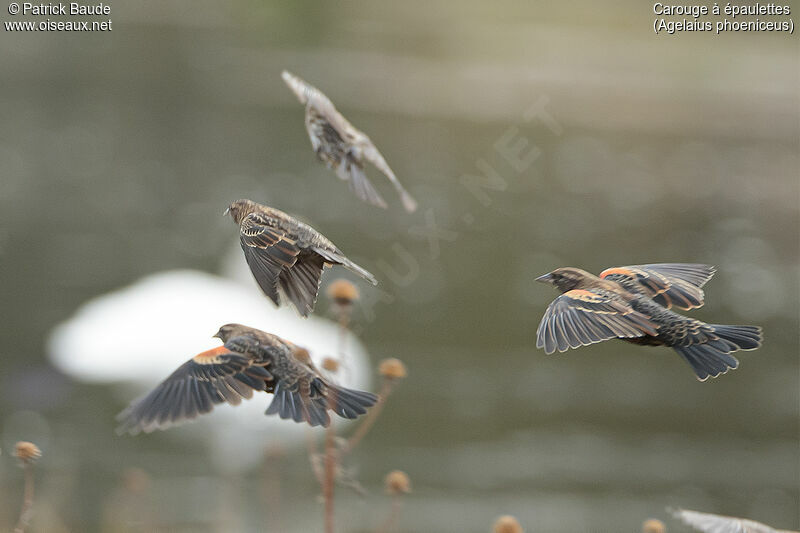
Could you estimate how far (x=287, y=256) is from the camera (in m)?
3.26

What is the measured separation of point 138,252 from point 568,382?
500 cm

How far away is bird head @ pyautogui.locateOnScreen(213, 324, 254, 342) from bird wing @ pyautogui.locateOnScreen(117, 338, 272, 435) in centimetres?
Result: 12

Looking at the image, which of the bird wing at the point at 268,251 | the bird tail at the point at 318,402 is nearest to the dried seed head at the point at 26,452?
the bird tail at the point at 318,402

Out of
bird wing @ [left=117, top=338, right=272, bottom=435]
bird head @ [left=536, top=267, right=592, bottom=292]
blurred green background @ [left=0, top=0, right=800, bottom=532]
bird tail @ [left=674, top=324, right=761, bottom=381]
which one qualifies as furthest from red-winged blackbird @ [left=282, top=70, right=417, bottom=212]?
blurred green background @ [left=0, top=0, right=800, bottom=532]

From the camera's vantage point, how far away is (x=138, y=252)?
1308 cm

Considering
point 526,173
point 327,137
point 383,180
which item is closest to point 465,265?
point 383,180

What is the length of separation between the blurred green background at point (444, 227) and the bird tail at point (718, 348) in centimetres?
286

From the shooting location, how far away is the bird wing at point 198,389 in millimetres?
2932

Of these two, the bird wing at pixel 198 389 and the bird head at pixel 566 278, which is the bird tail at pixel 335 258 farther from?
the bird head at pixel 566 278

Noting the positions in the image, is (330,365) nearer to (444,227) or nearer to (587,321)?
(587,321)

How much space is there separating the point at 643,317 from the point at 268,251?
110 cm

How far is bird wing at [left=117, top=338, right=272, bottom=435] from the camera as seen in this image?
115 inches

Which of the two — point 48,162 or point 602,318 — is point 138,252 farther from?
point 602,318

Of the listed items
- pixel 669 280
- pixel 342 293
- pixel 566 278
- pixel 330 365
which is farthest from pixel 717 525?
pixel 330 365
